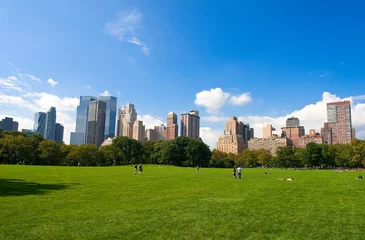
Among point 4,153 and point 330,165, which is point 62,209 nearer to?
point 4,153

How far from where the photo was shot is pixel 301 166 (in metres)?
129

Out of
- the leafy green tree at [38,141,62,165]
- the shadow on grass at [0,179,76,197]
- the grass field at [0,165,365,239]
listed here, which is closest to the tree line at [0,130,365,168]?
the leafy green tree at [38,141,62,165]

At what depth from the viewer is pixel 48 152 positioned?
103000mm

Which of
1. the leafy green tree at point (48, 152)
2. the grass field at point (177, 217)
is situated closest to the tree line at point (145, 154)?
the leafy green tree at point (48, 152)

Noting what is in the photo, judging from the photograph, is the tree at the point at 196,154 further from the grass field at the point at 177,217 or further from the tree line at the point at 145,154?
the grass field at the point at 177,217

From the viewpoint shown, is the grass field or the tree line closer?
the grass field

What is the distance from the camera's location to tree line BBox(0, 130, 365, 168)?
334 ft

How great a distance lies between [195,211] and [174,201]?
350cm

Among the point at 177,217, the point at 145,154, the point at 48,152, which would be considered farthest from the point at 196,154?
the point at 177,217

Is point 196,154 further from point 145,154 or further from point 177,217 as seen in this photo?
point 177,217

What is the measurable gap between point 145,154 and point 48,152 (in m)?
43.0

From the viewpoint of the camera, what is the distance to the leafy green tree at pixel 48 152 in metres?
103

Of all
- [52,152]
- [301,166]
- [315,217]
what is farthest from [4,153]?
[301,166]

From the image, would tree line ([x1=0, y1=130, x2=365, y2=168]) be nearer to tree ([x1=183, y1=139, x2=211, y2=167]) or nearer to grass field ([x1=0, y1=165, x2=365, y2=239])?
tree ([x1=183, y1=139, x2=211, y2=167])
